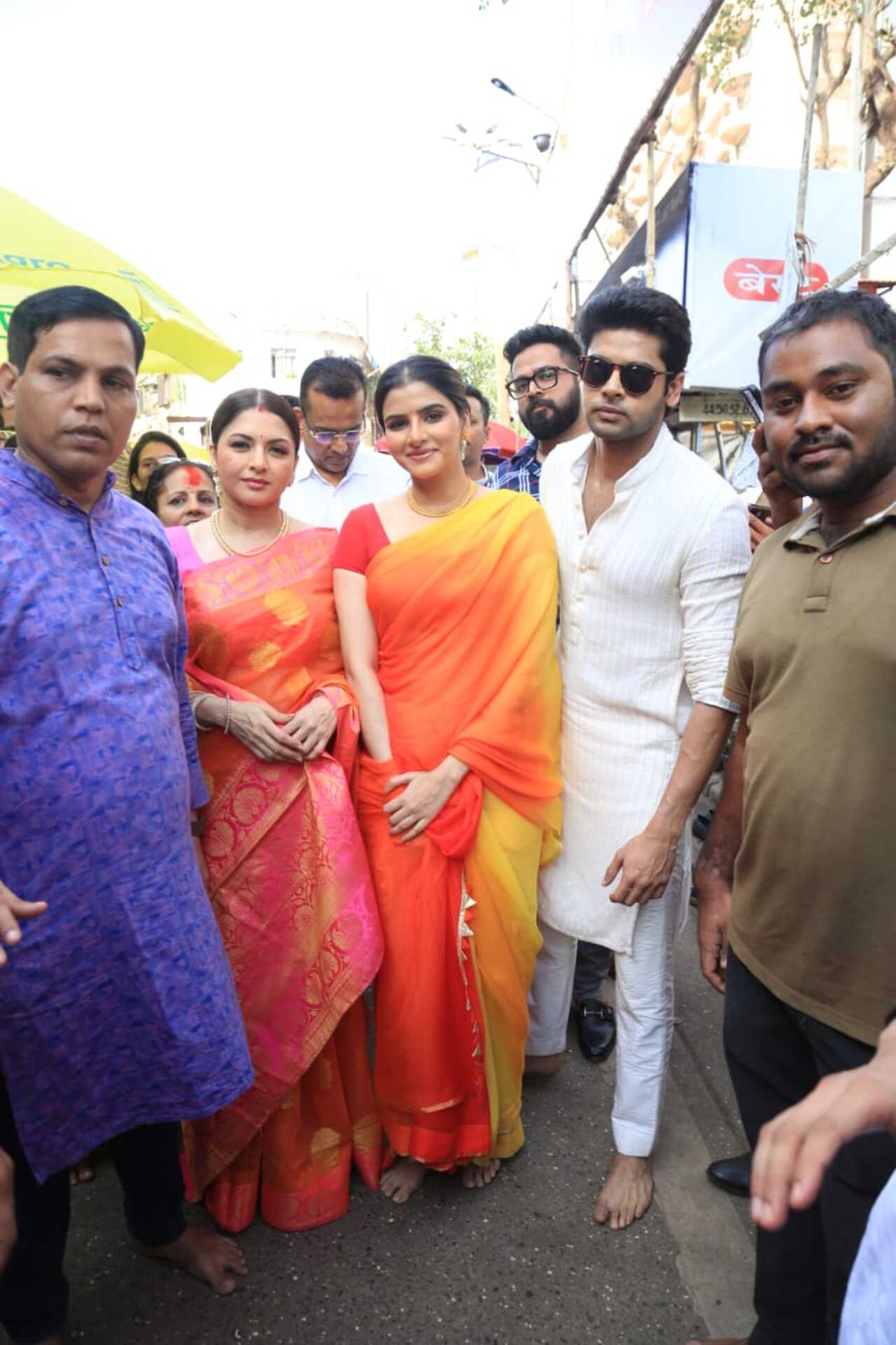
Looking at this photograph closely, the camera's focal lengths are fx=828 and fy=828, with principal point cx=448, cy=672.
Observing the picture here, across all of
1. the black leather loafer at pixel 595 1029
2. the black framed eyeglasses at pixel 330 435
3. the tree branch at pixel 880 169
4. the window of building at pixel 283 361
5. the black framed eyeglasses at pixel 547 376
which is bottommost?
the black leather loafer at pixel 595 1029

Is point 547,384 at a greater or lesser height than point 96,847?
greater

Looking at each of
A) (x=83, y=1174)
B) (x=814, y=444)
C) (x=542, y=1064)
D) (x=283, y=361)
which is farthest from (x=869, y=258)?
(x=283, y=361)

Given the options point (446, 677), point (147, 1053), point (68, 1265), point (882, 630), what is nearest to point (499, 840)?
point (446, 677)

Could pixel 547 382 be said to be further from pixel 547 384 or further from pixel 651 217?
pixel 651 217

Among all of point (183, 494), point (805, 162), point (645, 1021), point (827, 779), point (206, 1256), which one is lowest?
point (206, 1256)

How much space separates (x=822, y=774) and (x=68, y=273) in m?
3.09

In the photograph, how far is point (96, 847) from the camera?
1.47 meters

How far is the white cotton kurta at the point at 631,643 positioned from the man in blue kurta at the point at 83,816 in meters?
0.95

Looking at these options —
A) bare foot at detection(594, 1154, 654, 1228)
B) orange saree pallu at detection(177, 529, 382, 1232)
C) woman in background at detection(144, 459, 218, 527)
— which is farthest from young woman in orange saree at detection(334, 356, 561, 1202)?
woman in background at detection(144, 459, 218, 527)

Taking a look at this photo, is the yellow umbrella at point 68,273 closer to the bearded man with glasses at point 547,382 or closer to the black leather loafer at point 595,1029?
the bearded man with glasses at point 547,382

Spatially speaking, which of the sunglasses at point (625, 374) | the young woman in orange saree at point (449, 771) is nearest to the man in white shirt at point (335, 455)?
the young woman in orange saree at point (449, 771)

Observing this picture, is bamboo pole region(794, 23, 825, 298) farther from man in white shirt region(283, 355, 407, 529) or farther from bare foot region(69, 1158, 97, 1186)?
bare foot region(69, 1158, 97, 1186)

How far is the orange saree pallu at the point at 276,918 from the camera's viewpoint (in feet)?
6.41

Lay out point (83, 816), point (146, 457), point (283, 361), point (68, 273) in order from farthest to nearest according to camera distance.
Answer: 1. point (283, 361)
2. point (146, 457)
3. point (68, 273)
4. point (83, 816)
